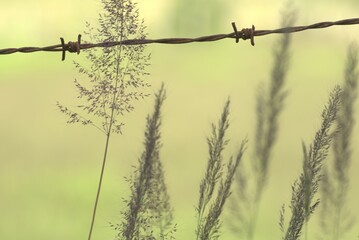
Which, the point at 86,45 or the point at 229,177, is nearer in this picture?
the point at 229,177

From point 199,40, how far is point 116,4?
13.0 inches

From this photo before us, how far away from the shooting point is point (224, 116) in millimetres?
2447

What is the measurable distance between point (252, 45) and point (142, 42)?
397mm

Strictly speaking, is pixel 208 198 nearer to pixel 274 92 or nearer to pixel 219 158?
pixel 219 158

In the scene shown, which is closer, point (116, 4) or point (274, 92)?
point (274, 92)

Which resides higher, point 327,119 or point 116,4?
point 116,4

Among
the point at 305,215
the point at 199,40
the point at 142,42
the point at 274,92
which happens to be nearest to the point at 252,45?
the point at 199,40

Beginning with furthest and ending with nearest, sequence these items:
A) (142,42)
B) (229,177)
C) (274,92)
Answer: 1. (142,42)
2. (229,177)
3. (274,92)

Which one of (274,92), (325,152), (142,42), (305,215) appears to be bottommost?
(305,215)

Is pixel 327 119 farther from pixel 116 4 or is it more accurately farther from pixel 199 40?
pixel 116 4

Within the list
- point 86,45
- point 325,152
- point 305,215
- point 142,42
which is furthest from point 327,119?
point 86,45

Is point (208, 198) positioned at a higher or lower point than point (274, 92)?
lower

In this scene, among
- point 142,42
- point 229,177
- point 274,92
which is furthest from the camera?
point 142,42

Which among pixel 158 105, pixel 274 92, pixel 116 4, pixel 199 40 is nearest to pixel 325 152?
pixel 274 92
